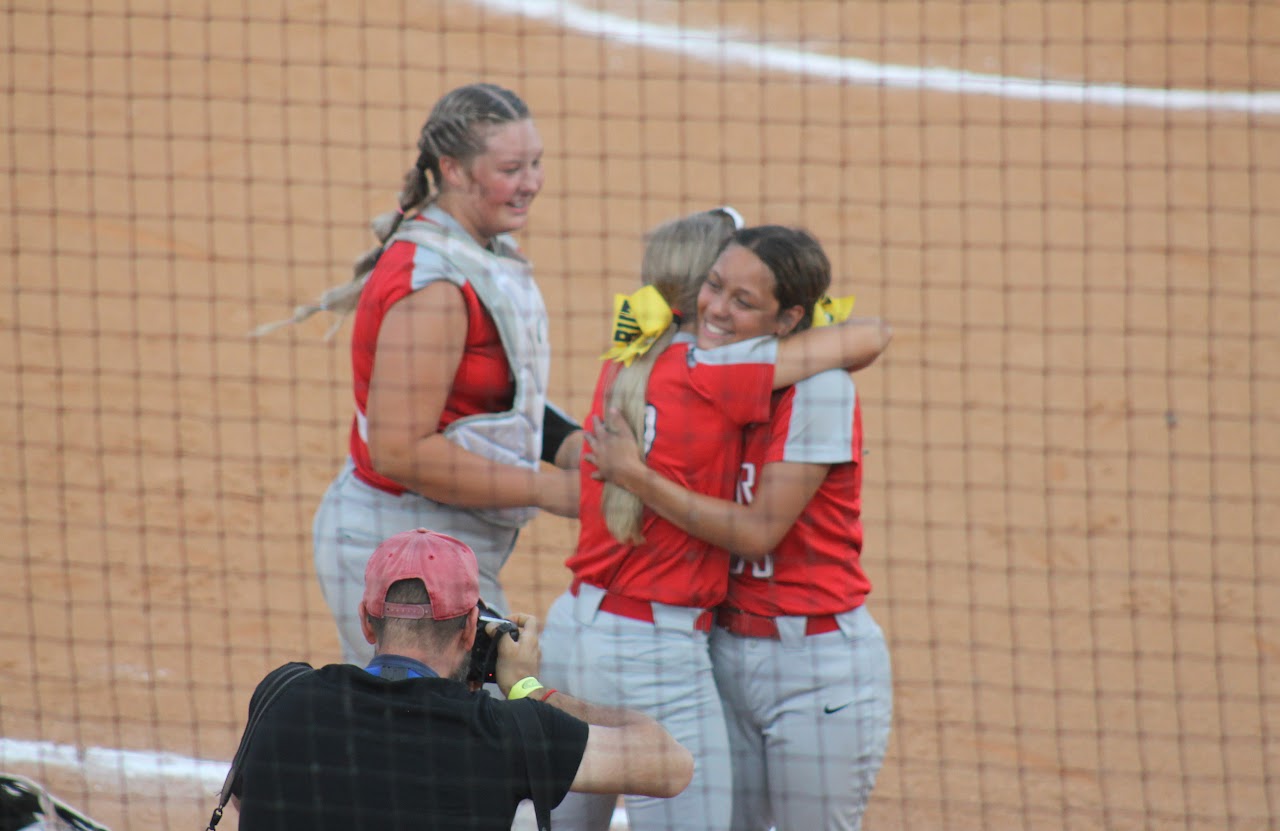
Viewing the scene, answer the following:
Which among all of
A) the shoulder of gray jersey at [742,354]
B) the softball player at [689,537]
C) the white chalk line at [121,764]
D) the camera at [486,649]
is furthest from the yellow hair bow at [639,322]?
the white chalk line at [121,764]

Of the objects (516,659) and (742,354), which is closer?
(516,659)

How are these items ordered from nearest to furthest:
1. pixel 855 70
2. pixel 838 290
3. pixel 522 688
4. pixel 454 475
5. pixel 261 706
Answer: pixel 261 706 → pixel 522 688 → pixel 454 475 → pixel 838 290 → pixel 855 70

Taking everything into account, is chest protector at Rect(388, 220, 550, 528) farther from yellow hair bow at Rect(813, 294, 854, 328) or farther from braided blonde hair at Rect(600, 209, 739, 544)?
yellow hair bow at Rect(813, 294, 854, 328)

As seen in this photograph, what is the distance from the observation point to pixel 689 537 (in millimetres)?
3732

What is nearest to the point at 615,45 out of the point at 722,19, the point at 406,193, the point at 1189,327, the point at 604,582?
the point at 722,19

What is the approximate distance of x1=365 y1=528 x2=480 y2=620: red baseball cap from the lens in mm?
3002

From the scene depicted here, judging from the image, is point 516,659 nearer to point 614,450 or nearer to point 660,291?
point 614,450

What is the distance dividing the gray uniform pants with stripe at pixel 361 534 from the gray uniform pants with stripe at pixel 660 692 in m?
0.42

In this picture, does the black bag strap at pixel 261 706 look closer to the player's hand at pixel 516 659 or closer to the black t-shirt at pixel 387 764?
the black t-shirt at pixel 387 764

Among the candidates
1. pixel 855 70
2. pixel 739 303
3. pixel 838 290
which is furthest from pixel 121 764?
pixel 855 70

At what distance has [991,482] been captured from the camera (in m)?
7.20

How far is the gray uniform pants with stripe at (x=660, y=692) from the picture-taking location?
361 cm

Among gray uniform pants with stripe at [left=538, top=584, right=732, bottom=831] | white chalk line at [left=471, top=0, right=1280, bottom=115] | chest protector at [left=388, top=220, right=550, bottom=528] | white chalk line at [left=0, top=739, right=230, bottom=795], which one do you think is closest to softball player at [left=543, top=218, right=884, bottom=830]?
gray uniform pants with stripe at [left=538, top=584, right=732, bottom=831]

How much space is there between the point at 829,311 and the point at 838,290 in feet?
15.1
